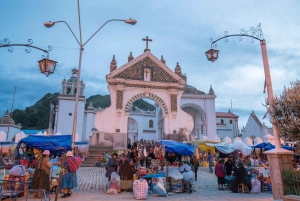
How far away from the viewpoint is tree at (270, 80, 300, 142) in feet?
23.0

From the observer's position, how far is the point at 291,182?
23.7 feet

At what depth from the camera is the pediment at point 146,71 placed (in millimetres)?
27000

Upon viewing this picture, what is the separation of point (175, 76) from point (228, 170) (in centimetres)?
1731

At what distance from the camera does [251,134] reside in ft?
123

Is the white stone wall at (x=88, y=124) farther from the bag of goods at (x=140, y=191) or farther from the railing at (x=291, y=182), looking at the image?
the railing at (x=291, y=182)

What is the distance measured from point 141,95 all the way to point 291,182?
68.8 feet

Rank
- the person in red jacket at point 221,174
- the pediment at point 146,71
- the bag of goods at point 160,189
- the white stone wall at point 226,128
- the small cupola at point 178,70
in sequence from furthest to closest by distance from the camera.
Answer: the white stone wall at point 226,128 → the small cupola at point 178,70 → the pediment at point 146,71 → the person in red jacket at point 221,174 → the bag of goods at point 160,189

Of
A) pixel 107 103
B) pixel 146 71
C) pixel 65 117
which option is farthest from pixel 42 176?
pixel 107 103

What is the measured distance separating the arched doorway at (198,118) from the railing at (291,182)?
26.4 meters

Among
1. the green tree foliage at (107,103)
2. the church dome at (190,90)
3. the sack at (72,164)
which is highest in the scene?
the green tree foliage at (107,103)

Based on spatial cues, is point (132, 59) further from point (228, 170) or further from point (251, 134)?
point (251, 134)

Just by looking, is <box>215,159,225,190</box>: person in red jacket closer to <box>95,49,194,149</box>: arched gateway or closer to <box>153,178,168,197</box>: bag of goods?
<box>153,178,168,197</box>: bag of goods

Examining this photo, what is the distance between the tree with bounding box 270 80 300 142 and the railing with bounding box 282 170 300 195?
41.1 inches

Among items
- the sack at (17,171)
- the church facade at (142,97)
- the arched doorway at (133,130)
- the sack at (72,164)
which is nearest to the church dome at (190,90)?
the church facade at (142,97)
